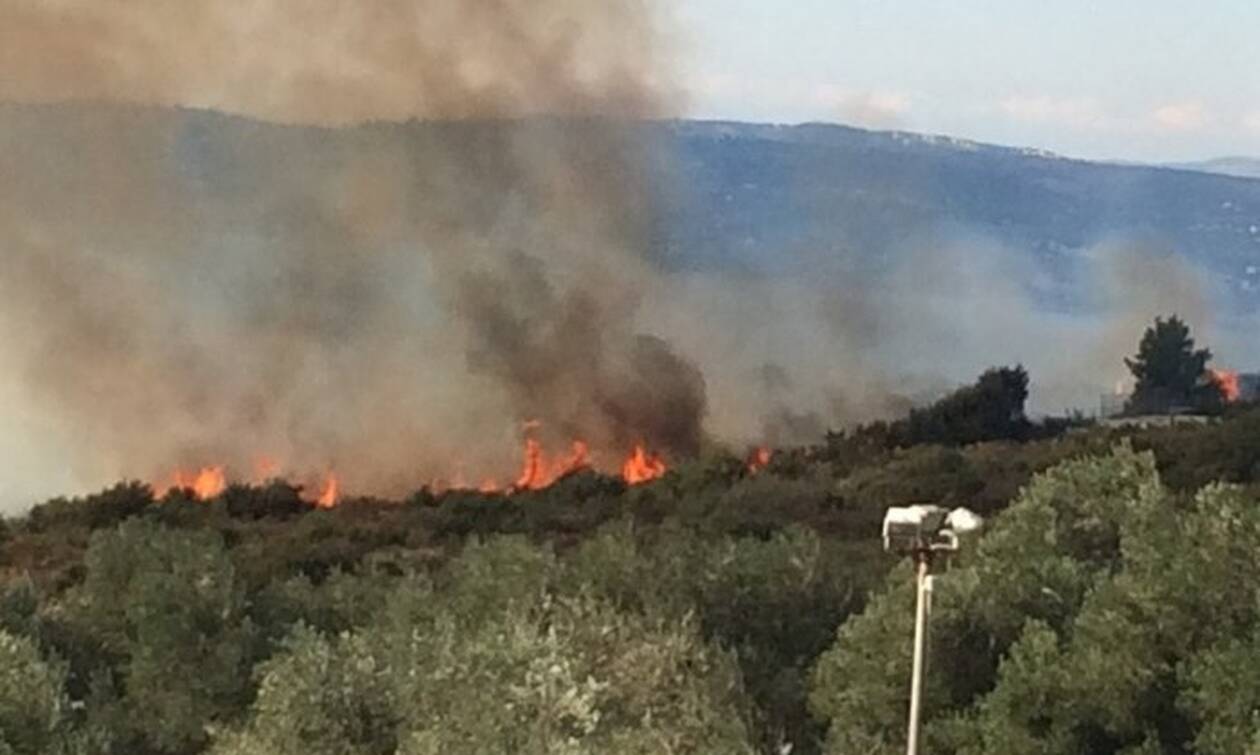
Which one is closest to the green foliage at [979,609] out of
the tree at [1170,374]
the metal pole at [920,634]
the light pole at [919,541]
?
the metal pole at [920,634]

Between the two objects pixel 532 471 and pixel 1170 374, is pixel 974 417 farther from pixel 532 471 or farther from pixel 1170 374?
pixel 532 471

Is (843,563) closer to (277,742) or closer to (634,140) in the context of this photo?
(277,742)

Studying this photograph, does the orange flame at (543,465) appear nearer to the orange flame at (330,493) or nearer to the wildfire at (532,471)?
the wildfire at (532,471)

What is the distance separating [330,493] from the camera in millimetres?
33062

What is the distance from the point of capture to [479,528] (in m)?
27.2

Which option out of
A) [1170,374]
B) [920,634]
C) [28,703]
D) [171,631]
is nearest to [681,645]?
[920,634]

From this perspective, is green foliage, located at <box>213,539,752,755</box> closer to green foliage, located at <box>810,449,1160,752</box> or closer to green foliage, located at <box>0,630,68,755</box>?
green foliage, located at <box>810,449,1160,752</box>

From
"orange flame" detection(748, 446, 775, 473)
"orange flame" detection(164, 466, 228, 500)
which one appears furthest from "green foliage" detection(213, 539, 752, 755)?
"orange flame" detection(164, 466, 228, 500)

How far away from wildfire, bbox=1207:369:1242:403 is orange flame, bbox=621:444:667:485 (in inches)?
418

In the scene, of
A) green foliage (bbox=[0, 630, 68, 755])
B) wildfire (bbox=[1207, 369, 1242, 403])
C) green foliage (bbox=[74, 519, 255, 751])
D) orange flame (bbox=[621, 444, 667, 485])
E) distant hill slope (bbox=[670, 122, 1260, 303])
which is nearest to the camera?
green foliage (bbox=[0, 630, 68, 755])

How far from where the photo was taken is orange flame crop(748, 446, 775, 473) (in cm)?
3225

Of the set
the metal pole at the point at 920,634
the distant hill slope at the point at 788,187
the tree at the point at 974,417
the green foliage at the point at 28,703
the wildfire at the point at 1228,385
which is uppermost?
the distant hill slope at the point at 788,187

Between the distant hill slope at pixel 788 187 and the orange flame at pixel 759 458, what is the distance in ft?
21.9

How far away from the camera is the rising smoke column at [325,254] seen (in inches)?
1373
